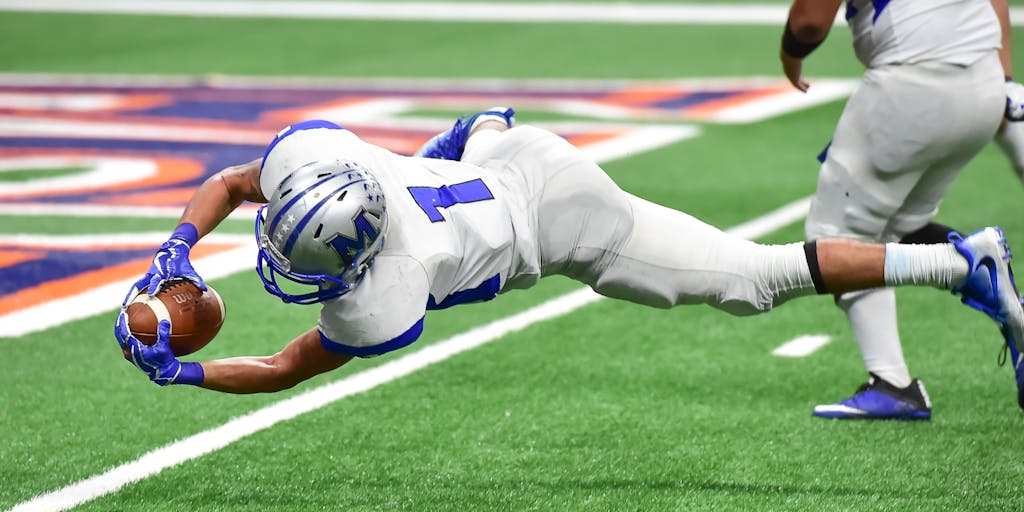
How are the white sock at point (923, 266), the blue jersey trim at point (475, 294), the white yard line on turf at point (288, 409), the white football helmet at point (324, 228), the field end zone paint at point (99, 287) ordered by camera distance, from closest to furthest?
the white football helmet at point (324, 228) < the blue jersey trim at point (475, 294) < the white sock at point (923, 266) < the white yard line on turf at point (288, 409) < the field end zone paint at point (99, 287)

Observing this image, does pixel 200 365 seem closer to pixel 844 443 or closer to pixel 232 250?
pixel 844 443

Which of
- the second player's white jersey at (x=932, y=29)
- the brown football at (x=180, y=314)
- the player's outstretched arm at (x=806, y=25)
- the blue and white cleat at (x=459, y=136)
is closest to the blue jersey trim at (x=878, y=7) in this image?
the second player's white jersey at (x=932, y=29)

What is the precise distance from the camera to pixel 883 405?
A: 5191mm

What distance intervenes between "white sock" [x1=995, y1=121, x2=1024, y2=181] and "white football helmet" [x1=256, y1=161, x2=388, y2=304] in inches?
102

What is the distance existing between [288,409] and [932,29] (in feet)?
8.50

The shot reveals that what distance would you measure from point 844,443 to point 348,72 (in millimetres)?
9259

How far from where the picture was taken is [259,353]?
603 centimetres

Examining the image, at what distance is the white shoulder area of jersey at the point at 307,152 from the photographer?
4.18 meters

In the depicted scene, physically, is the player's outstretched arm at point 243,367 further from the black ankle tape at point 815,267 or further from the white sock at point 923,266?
the white sock at point 923,266

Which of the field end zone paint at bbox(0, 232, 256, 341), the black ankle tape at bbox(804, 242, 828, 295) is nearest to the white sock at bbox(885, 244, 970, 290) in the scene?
the black ankle tape at bbox(804, 242, 828, 295)

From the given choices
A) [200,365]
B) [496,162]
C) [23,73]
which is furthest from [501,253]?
[23,73]

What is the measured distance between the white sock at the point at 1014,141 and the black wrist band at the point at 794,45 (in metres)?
0.88

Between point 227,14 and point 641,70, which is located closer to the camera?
point 641,70

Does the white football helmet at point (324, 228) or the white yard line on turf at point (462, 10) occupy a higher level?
the white football helmet at point (324, 228)
